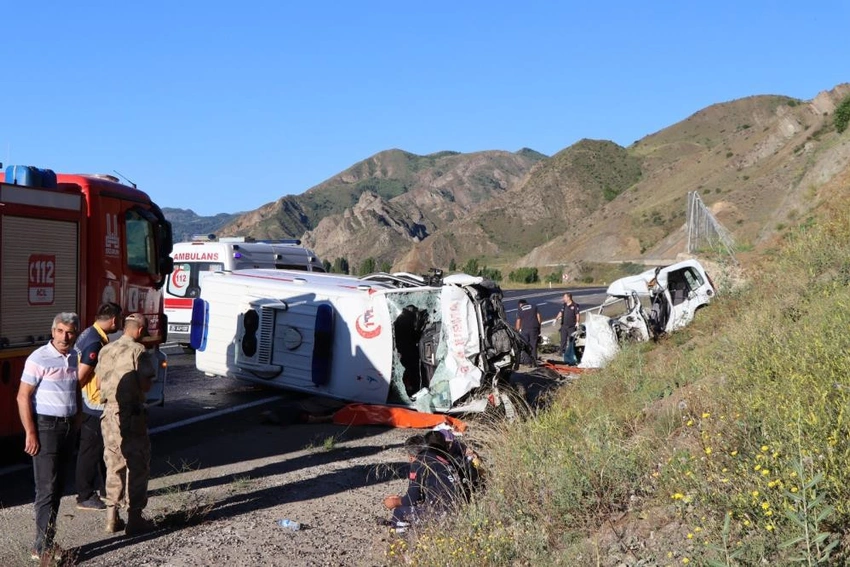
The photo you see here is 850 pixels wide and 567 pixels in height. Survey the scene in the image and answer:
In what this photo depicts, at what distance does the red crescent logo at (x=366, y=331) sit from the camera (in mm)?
12336

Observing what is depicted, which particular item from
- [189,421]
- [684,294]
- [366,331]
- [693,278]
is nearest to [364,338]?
[366,331]

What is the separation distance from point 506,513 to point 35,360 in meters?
3.71

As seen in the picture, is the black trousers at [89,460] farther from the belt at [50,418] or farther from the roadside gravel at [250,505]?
the belt at [50,418]

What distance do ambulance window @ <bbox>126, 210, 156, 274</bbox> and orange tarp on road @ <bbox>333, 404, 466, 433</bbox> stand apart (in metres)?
3.26

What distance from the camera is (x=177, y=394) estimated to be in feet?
45.0

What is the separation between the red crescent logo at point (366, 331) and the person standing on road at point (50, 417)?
5963mm

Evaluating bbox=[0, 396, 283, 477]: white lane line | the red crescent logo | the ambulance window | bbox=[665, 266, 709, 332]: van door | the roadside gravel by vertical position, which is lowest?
the roadside gravel

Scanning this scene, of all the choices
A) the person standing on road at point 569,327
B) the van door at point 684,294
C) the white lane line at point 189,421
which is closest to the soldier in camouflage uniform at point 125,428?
the white lane line at point 189,421

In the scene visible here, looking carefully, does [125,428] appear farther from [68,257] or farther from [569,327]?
[569,327]

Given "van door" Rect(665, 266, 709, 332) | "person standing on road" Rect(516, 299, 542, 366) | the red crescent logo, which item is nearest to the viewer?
the red crescent logo

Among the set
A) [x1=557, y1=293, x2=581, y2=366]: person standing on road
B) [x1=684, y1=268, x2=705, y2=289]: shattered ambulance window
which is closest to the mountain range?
[x1=684, y1=268, x2=705, y2=289]: shattered ambulance window

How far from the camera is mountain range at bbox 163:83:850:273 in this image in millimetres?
62156

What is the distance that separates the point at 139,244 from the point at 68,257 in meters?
1.40

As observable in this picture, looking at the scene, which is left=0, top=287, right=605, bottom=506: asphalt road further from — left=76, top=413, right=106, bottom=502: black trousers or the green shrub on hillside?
the green shrub on hillside
